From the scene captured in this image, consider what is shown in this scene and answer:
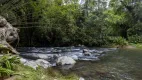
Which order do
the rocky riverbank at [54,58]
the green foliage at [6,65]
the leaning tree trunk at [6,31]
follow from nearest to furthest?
the green foliage at [6,65]
the rocky riverbank at [54,58]
the leaning tree trunk at [6,31]

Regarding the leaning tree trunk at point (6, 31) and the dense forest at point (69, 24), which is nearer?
the leaning tree trunk at point (6, 31)

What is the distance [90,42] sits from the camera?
60.0 feet

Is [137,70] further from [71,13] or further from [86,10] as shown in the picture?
[86,10]

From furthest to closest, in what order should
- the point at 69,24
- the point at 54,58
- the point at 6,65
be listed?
the point at 69,24 < the point at 54,58 < the point at 6,65

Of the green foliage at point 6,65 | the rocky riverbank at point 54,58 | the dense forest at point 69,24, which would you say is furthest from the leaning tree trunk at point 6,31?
the dense forest at point 69,24

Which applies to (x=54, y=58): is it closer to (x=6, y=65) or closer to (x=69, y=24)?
(x=6, y=65)

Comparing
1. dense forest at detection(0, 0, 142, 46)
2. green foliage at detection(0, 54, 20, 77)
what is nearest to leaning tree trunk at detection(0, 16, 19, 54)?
green foliage at detection(0, 54, 20, 77)

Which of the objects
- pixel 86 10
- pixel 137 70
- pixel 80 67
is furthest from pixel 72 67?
pixel 86 10

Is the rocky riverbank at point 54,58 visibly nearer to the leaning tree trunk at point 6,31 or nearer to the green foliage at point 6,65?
the leaning tree trunk at point 6,31

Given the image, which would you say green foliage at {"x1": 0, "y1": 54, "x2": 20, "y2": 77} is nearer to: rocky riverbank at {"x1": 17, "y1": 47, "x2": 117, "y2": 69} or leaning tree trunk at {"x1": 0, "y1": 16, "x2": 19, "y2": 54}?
rocky riverbank at {"x1": 17, "y1": 47, "x2": 117, "y2": 69}

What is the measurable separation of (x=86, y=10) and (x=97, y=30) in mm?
2661

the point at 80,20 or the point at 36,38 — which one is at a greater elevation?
the point at 80,20

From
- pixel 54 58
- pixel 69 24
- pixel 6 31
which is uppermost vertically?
pixel 6 31

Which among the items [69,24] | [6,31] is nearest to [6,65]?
[6,31]
